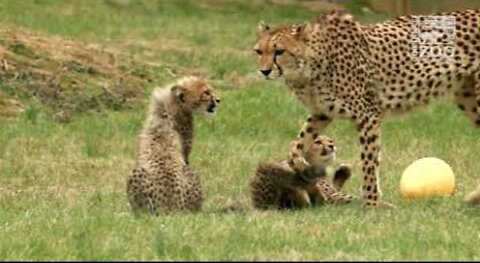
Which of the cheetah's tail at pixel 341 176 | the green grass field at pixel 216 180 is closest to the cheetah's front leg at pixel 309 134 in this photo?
the cheetah's tail at pixel 341 176

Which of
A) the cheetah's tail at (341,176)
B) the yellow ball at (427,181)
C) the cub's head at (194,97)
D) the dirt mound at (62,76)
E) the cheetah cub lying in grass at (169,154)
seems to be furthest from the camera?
the dirt mound at (62,76)

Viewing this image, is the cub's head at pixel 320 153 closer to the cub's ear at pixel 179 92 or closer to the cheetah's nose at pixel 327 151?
the cheetah's nose at pixel 327 151

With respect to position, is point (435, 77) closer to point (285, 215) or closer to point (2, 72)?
point (285, 215)

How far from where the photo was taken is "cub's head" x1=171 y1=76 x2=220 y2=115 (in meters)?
8.50

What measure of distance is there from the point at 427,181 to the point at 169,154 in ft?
6.13

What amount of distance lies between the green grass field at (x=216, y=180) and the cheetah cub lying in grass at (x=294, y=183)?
0.77 feet

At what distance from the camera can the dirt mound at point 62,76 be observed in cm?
1337

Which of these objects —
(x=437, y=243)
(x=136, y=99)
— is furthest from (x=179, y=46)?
(x=437, y=243)

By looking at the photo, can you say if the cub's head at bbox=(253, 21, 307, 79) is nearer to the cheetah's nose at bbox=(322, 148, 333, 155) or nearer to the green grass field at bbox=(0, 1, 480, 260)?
the cheetah's nose at bbox=(322, 148, 333, 155)

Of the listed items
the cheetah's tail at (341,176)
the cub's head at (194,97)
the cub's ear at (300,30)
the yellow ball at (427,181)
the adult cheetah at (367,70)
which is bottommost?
the cheetah's tail at (341,176)

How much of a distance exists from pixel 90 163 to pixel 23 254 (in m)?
4.61

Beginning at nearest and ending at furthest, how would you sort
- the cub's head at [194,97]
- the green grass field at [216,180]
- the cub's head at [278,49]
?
the green grass field at [216,180] → the cub's head at [278,49] → the cub's head at [194,97]

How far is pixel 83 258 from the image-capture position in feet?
18.8

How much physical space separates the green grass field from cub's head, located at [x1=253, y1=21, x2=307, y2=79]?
916 millimetres
